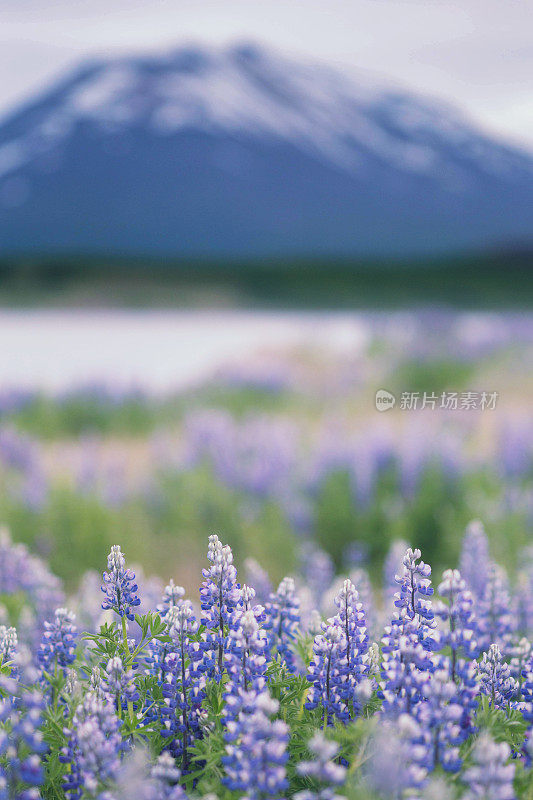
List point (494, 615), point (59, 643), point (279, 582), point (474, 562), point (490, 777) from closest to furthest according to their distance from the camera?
point (490, 777)
point (59, 643)
point (494, 615)
point (474, 562)
point (279, 582)

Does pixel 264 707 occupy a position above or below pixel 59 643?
below

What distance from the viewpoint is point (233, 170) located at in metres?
1.70

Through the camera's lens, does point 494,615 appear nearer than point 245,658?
No

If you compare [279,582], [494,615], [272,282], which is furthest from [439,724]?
[272,282]

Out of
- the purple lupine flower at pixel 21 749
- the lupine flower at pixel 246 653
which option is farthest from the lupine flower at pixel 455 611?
the purple lupine flower at pixel 21 749

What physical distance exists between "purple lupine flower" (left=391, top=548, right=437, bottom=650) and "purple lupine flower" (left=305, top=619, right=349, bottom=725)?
4 centimetres

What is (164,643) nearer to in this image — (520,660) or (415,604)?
(415,604)

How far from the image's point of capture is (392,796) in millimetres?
396

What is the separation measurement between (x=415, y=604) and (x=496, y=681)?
0.08m

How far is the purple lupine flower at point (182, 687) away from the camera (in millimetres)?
513

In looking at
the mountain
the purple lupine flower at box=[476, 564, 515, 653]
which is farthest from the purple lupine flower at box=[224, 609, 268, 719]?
the mountain

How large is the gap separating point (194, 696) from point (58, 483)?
1365 mm

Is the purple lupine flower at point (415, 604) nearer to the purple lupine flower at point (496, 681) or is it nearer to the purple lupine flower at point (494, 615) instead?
the purple lupine flower at point (496, 681)

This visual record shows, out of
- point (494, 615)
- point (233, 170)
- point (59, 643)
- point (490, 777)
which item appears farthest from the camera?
point (233, 170)
